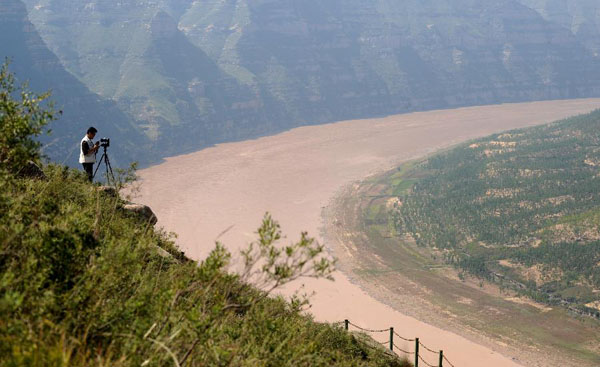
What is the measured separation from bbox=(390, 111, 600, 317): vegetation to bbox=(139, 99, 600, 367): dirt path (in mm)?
12237

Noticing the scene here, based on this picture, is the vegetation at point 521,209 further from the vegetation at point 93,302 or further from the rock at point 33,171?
the vegetation at point 93,302

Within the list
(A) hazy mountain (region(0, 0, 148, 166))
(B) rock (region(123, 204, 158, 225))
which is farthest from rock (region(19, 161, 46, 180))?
(A) hazy mountain (region(0, 0, 148, 166))

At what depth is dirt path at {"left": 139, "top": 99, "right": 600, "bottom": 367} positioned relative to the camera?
46.5m

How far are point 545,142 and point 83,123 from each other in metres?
80.2

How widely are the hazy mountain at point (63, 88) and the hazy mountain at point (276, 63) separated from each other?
18.5 ft

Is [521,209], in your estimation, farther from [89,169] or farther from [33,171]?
[33,171]

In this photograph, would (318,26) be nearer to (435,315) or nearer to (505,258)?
(505,258)

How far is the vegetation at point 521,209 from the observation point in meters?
51.8

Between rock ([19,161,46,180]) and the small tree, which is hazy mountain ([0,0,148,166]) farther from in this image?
the small tree

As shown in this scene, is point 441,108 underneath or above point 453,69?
underneath

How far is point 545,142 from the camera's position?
88.5 meters

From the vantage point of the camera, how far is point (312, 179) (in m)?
93.6

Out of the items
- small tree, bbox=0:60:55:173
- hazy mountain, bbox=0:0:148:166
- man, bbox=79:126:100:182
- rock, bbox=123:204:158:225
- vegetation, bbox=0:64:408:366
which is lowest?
vegetation, bbox=0:64:408:366

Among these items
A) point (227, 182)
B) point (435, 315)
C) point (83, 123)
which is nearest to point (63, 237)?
point (435, 315)
